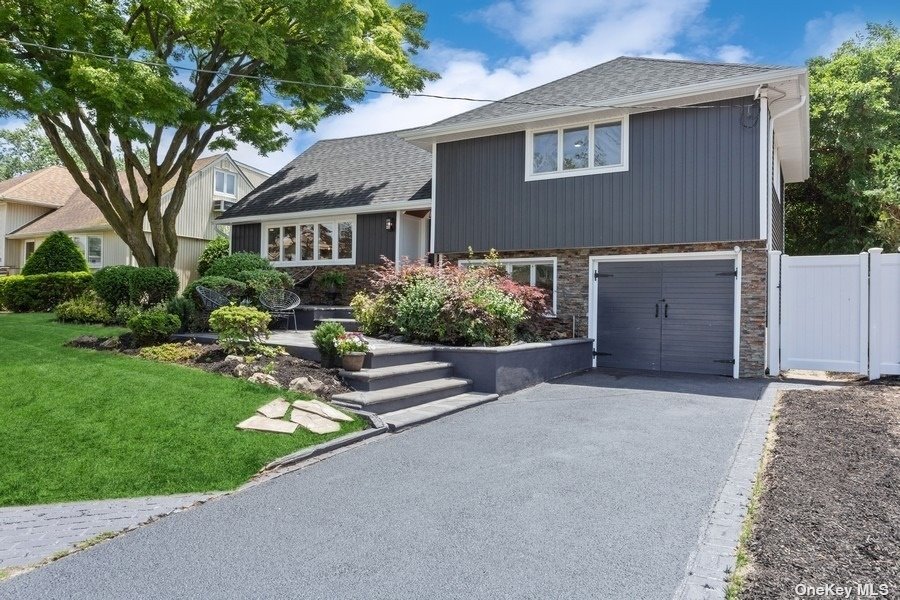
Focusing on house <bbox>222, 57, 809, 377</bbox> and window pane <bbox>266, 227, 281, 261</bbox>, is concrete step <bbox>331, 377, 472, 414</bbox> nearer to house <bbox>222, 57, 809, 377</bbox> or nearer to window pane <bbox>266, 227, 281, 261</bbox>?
house <bbox>222, 57, 809, 377</bbox>

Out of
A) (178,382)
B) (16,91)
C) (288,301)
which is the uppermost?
(16,91)

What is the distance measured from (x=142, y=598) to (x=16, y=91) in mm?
11426

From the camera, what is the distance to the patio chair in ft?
34.5

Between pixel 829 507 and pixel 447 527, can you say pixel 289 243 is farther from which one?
pixel 829 507

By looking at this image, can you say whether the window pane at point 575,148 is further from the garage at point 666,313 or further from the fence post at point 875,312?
the fence post at point 875,312

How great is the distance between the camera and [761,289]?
897 cm

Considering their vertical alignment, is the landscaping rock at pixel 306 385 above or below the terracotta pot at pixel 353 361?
below

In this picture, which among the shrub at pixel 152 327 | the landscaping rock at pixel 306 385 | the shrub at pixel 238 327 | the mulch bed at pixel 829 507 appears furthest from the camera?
the shrub at pixel 152 327

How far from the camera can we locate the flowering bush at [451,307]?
8.14 m

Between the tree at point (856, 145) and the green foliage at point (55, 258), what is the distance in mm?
21801

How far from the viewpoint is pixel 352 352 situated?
6594 mm

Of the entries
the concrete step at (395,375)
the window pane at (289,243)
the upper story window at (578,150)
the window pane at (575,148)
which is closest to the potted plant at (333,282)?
the window pane at (289,243)

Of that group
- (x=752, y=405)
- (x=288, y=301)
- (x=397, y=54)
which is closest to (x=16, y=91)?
(x=288, y=301)

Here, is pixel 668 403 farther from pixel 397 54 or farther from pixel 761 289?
pixel 397 54
